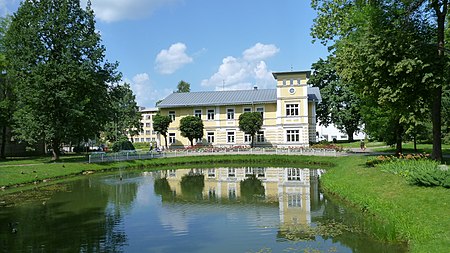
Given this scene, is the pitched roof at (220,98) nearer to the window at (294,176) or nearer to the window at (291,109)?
the window at (291,109)

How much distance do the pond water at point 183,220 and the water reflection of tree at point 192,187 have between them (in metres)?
0.05

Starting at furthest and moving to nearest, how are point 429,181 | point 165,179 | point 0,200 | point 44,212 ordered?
point 165,179 → point 0,200 → point 44,212 → point 429,181

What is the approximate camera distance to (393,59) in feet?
54.8

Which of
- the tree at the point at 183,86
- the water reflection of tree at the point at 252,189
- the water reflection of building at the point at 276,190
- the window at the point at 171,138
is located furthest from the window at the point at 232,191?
the tree at the point at 183,86

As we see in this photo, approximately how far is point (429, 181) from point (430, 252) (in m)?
6.15

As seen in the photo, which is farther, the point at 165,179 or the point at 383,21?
the point at 165,179

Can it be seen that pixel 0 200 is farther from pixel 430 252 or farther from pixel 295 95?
pixel 295 95

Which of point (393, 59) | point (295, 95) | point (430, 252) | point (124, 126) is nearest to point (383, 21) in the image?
point (393, 59)

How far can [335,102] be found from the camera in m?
52.3

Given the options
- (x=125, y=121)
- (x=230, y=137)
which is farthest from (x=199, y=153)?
(x=125, y=121)

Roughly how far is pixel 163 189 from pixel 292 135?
85.3ft

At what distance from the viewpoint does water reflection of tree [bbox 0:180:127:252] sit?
10516mm

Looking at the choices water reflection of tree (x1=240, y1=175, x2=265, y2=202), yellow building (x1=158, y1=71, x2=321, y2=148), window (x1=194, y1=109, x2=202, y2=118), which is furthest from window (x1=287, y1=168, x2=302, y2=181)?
window (x1=194, y1=109, x2=202, y2=118)

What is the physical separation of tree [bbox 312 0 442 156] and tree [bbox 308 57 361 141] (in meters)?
31.3
